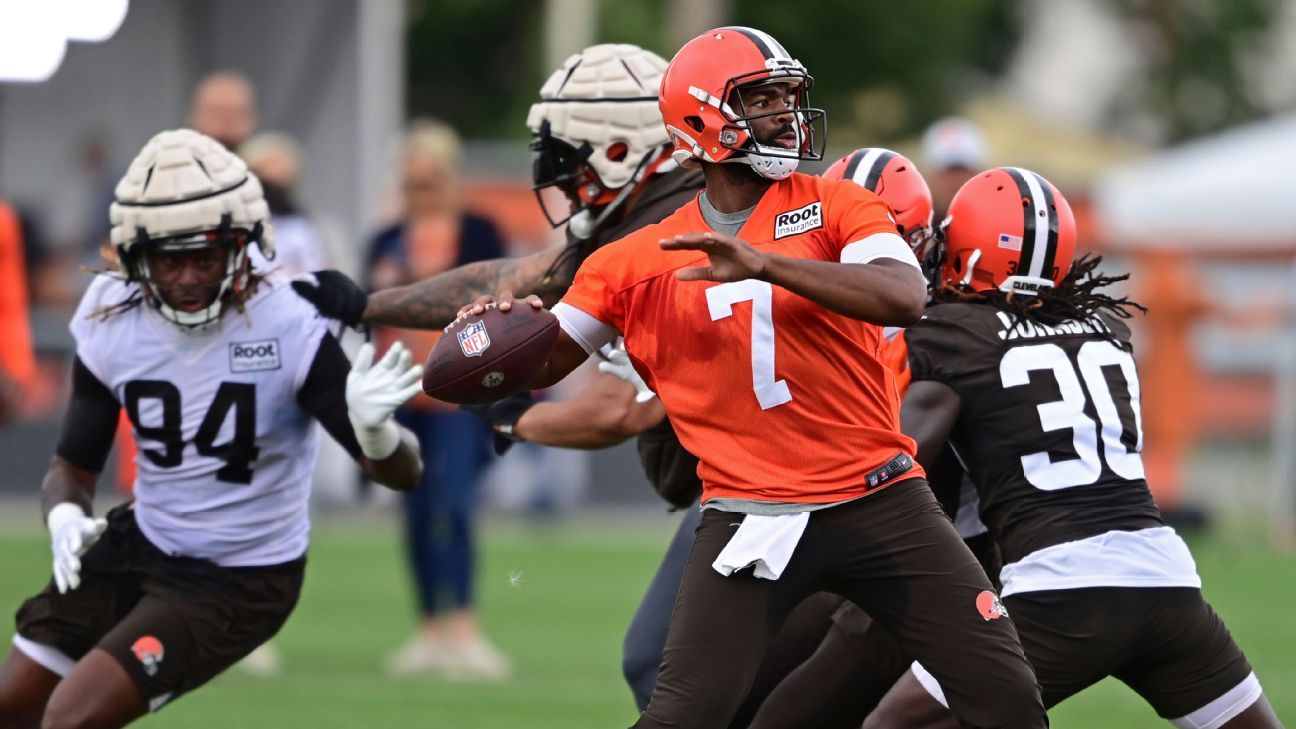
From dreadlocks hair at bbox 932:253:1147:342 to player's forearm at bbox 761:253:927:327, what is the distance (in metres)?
0.92

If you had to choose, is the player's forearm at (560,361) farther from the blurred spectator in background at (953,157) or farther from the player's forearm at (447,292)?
the blurred spectator in background at (953,157)

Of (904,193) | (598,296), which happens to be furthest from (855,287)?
(904,193)

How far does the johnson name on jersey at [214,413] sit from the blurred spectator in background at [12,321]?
2.76 m

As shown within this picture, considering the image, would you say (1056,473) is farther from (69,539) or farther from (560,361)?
(69,539)

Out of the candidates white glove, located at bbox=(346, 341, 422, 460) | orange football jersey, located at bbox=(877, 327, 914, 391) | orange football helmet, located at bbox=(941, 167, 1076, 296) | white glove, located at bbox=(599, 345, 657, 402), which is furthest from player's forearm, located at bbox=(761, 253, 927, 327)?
white glove, located at bbox=(346, 341, 422, 460)

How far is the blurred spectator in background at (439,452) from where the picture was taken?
885 cm

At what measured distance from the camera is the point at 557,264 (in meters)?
5.77

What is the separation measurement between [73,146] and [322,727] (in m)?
12.1

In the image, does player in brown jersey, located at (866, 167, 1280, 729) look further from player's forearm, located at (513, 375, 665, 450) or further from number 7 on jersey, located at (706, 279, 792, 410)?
player's forearm, located at (513, 375, 665, 450)

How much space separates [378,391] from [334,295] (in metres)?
0.53

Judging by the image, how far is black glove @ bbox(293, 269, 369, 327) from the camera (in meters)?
5.70

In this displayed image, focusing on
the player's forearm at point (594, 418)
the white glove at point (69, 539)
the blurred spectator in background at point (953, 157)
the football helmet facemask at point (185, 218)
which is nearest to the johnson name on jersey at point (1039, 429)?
the player's forearm at point (594, 418)

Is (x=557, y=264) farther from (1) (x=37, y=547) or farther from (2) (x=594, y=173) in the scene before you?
(1) (x=37, y=547)

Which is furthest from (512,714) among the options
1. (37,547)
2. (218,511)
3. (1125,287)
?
(1125,287)
